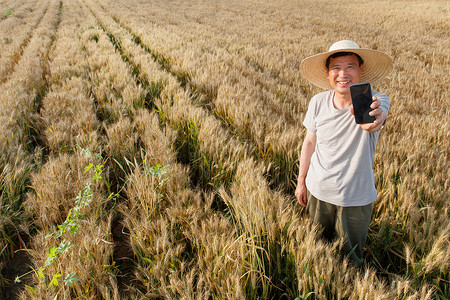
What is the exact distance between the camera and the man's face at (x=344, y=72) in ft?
4.70

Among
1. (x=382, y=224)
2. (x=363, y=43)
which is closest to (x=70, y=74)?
(x=382, y=224)

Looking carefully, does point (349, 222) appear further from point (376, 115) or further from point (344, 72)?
point (344, 72)

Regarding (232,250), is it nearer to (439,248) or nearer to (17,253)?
(439,248)

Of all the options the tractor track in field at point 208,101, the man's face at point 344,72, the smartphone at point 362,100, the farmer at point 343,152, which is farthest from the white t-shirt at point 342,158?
the tractor track in field at point 208,101

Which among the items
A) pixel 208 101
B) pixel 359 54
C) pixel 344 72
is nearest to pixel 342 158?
pixel 344 72

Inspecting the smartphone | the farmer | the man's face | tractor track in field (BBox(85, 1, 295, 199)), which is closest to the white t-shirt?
the farmer

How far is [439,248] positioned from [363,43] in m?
9.11

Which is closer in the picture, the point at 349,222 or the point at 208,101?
the point at 349,222

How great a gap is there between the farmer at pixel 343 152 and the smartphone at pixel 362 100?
0.17m

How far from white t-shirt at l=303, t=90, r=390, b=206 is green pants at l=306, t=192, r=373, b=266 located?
0.07m

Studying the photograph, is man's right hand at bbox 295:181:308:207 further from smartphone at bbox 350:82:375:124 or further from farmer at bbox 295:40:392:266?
smartphone at bbox 350:82:375:124

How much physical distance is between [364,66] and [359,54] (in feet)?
0.56

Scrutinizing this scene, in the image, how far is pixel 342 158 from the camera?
147 centimetres

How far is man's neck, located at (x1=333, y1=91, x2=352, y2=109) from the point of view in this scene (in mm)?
1451
